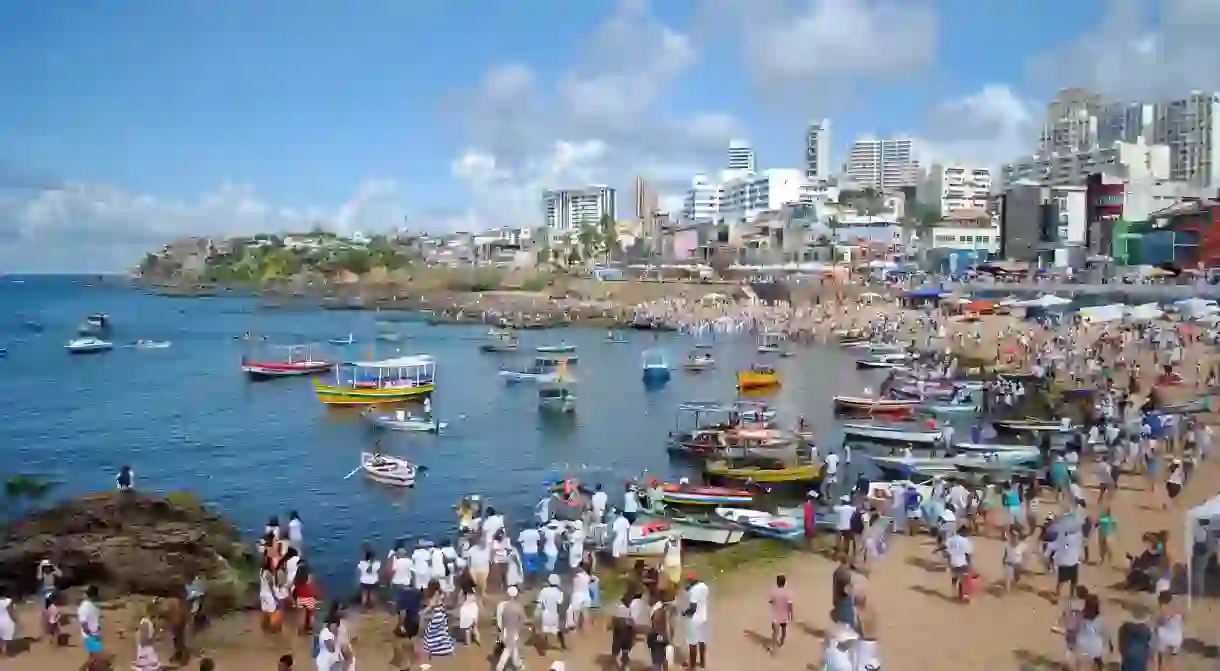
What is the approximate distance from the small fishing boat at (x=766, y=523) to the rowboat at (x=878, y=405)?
12836mm

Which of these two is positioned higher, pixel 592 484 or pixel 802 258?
pixel 802 258

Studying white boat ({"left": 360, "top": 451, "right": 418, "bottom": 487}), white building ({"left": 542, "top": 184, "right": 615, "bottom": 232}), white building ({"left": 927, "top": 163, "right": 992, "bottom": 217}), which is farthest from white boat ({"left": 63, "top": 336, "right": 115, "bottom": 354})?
white building ({"left": 542, "top": 184, "right": 615, "bottom": 232})

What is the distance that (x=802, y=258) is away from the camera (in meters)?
82.6

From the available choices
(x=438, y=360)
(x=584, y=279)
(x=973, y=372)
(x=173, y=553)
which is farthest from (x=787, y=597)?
(x=584, y=279)

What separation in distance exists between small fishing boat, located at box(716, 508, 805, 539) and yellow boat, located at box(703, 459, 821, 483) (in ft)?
12.8

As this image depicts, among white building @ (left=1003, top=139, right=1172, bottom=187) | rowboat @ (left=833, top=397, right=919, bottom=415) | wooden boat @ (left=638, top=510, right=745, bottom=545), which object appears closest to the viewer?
wooden boat @ (left=638, top=510, right=745, bottom=545)

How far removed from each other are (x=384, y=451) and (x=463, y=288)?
74.5 meters

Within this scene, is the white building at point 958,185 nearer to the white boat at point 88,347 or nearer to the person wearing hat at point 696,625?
the white boat at point 88,347

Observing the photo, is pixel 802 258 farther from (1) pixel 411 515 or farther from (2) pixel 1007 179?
(1) pixel 411 515

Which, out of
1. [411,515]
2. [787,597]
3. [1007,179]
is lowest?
[411,515]

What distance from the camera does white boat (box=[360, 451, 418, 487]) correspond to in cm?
1986

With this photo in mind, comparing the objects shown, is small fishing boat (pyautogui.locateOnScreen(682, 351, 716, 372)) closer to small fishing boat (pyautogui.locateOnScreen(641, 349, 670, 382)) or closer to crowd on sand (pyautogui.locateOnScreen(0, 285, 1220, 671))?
small fishing boat (pyautogui.locateOnScreen(641, 349, 670, 382))

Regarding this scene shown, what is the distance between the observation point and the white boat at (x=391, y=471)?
65.2 feet

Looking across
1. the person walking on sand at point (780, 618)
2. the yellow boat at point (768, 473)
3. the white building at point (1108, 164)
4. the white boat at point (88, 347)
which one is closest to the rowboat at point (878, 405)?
the yellow boat at point (768, 473)
